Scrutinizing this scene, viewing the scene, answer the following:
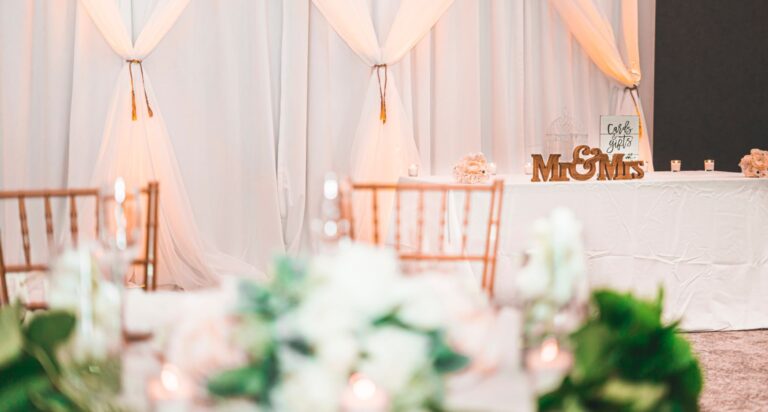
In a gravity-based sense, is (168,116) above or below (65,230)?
above

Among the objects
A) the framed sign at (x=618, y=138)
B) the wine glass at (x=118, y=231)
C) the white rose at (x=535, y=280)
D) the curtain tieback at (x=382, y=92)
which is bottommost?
the white rose at (x=535, y=280)

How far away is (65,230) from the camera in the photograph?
4.47 metres

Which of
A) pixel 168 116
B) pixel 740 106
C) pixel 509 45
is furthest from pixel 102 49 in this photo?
pixel 740 106

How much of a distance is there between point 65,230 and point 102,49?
1049 mm

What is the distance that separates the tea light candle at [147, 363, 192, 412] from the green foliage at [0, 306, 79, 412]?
0.21ft

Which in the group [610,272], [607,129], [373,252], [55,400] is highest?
[607,129]

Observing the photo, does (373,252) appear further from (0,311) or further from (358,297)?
(0,311)

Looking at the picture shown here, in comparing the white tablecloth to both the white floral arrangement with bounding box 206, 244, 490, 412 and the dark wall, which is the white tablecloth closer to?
the dark wall

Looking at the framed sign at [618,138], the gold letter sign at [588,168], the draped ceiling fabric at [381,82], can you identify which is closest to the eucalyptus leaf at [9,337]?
the gold letter sign at [588,168]

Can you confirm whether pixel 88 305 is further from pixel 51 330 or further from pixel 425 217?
pixel 425 217

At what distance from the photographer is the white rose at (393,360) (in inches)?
20.3

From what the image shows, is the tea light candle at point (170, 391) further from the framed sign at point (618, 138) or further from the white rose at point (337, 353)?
the framed sign at point (618, 138)

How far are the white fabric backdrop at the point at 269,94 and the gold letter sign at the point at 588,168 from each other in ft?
5.05

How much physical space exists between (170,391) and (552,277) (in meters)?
0.29
